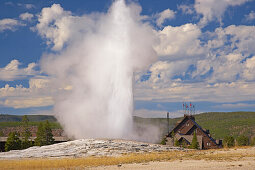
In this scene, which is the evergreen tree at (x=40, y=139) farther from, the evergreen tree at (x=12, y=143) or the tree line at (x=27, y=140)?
the evergreen tree at (x=12, y=143)

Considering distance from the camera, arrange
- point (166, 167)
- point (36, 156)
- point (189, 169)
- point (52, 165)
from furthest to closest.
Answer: point (36, 156) < point (52, 165) < point (166, 167) < point (189, 169)

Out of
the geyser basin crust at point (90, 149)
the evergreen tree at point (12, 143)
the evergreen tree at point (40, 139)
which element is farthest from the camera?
the evergreen tree at point (40, 139)

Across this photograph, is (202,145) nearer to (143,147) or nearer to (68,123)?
(68,123)

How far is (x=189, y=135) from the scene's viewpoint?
9456 cm

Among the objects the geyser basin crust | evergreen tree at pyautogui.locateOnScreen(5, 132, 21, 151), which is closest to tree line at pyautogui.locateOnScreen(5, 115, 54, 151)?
evergreen tree at pyautogui.locateOnScreen(5, 132, 21, 151)

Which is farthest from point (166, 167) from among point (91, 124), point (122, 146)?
point (91, 124)

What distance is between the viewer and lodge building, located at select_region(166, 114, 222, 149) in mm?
91113

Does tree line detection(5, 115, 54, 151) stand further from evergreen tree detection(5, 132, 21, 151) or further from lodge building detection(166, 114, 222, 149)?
lodge building detection(166, 114, 222, 149)

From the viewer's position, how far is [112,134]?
5697 cm

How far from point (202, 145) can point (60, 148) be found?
51193mm

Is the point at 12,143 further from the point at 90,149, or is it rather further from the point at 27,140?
the point at 90,149

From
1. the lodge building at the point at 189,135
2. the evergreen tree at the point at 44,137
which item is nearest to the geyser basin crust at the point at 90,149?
the evergreen tree at the point at 44,137

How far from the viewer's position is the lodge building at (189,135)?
299 ft

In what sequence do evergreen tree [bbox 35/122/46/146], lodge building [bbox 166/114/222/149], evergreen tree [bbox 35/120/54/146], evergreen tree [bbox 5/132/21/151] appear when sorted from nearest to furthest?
evergreen tree [bbox 5/132/21/151] → evergreen tree [bbox 35/122/46/146] → evergreen tree [bbox 35/120/54/146] → lodge building [bbox 166/114/222/149]
